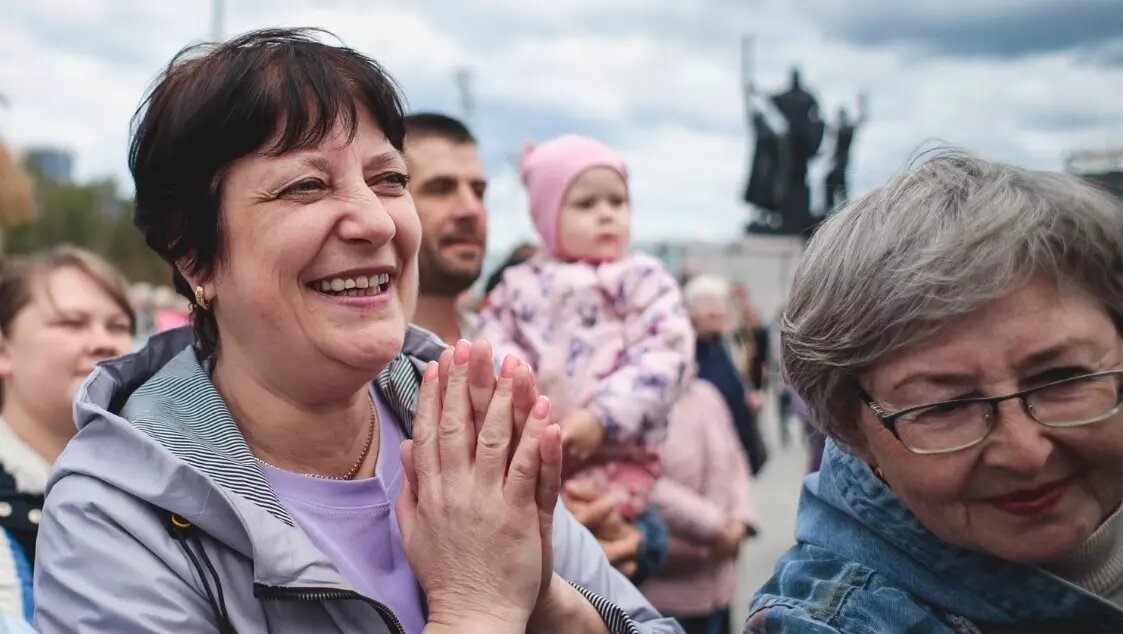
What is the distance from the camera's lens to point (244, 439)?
1.58 metres

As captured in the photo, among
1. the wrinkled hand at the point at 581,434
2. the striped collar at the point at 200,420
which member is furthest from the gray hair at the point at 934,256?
the wrinkled hand at the point at 581,434

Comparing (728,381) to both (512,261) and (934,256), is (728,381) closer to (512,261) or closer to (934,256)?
(512,261)

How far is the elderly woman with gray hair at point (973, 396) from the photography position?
4.39ft

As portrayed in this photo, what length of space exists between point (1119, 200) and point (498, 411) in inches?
41.3

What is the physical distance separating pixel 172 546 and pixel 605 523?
1.43 metres

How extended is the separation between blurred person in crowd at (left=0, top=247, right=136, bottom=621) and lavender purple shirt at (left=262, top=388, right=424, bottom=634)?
1.39 meters

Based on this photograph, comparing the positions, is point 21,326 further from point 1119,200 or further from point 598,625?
point 1119,200

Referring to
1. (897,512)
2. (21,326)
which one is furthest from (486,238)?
(897,512)

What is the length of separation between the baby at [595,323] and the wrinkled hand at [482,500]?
118 centimetres

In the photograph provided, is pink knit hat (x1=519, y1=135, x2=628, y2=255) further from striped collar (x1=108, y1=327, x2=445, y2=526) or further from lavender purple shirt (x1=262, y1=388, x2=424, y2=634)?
lavender purple shirt (x1=262, y1=388, x2=424, y2=634)

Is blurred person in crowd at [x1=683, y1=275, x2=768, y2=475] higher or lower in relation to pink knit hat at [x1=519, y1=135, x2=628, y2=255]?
lower

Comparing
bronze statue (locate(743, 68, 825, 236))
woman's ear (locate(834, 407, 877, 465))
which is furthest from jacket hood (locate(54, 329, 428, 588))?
bronze statue (locate(743, 68, 825, 236))

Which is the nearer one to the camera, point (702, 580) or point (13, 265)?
point (13, 265)

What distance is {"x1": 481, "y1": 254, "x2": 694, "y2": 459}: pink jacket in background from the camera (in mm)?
2789
